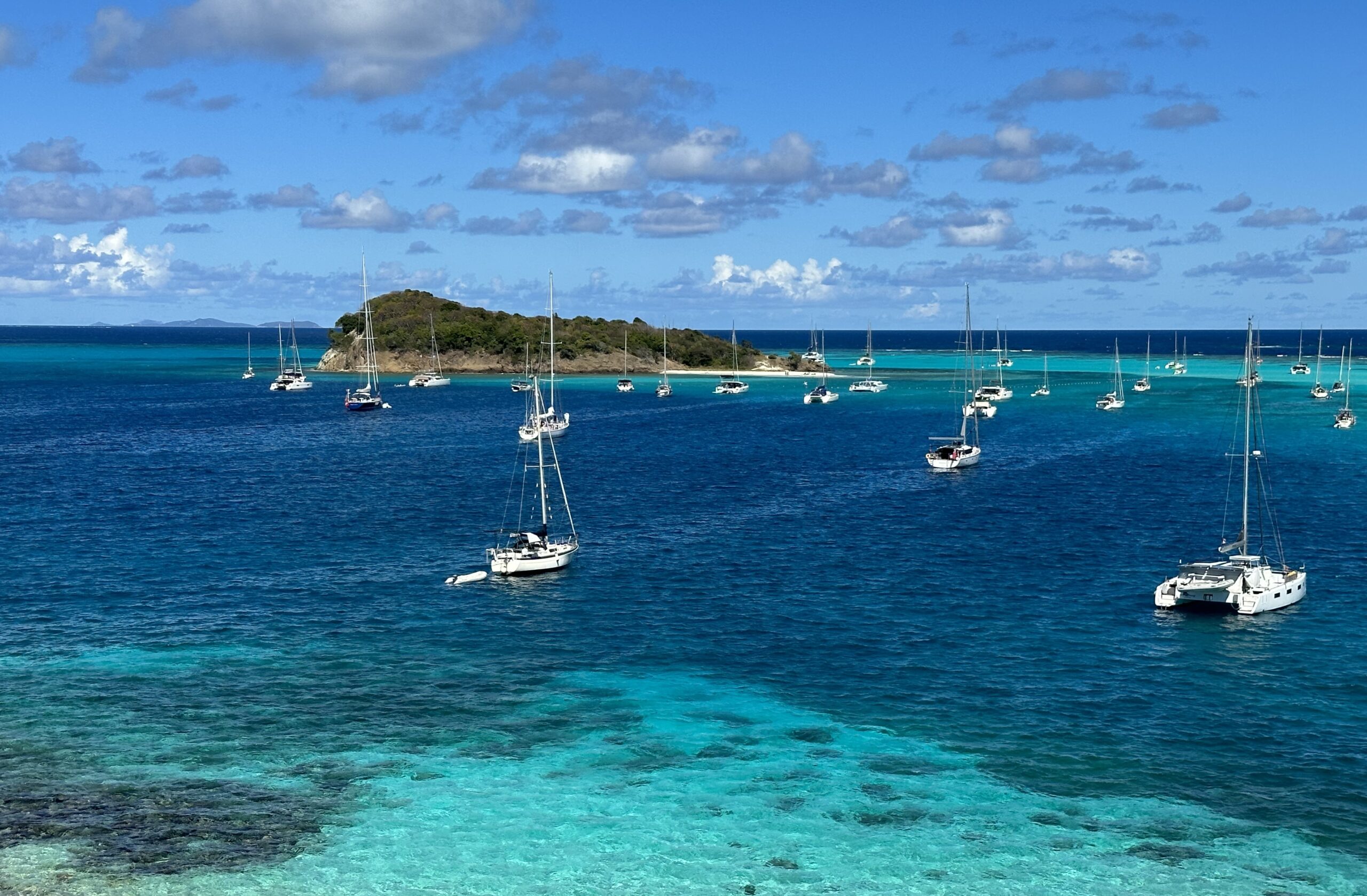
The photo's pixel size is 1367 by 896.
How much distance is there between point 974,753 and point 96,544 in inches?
2498

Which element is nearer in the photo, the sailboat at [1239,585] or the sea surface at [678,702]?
the sea surface at [678,702]

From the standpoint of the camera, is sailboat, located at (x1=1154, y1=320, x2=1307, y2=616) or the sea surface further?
sailboat, located at (x1=1154, y1=320, x2=1307, y2=616)

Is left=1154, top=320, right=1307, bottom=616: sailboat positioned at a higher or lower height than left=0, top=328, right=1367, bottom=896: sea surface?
higher

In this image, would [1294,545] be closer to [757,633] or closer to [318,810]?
[757,633]

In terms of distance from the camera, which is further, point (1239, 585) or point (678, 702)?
point (1239, 585)

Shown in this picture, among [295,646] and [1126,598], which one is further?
[1126,598]

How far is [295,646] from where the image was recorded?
59.3 m

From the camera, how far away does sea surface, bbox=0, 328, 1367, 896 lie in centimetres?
3772

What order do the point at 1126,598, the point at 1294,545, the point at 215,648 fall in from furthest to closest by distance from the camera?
the point at 1294,545, the point at 1126,598, the point at 215,648

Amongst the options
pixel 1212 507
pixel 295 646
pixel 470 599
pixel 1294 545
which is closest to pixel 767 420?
pixel 1212 507

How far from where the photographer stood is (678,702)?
51.9m

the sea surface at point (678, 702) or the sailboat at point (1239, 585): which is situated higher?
the sailboat at point (1239, 585)

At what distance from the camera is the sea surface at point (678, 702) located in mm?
37719

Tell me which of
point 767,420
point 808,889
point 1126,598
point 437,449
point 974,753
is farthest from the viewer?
point 767,420
